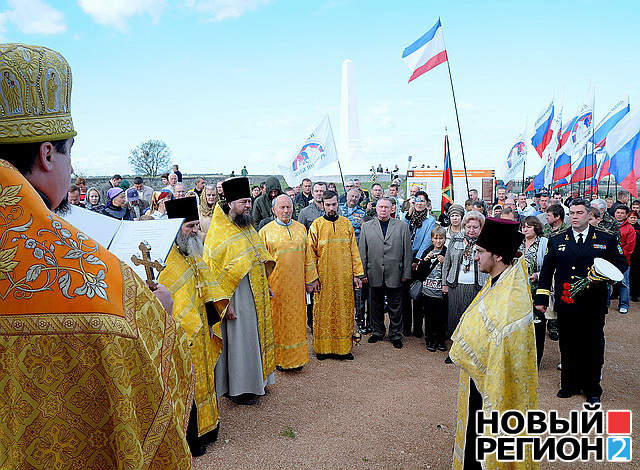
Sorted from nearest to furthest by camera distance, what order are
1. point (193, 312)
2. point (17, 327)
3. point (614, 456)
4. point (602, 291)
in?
1. point (17, 327)
2. point (193, 312)
3. point (614, 456)
4. point (602, 291)

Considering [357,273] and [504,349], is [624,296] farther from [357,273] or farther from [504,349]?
[504,349]

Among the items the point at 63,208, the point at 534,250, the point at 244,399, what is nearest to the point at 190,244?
the point at 244,399

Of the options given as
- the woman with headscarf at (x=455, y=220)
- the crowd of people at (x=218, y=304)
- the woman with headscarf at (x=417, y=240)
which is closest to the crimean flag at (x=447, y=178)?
the crowd of people at (x=218, y=304)

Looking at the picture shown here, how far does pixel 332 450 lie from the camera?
4168 mm

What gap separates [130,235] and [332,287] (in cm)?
482

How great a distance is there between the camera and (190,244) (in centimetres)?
396

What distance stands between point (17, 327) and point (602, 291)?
5.36 metres

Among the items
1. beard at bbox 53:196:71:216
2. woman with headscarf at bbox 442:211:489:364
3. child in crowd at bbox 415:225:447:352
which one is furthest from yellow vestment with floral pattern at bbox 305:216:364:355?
beard at bbox 53:196:71:216

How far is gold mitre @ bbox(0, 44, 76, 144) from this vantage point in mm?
1098

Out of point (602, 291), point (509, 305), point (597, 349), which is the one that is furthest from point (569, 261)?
point (509, 305)

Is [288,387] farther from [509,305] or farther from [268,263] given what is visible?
[509,305]

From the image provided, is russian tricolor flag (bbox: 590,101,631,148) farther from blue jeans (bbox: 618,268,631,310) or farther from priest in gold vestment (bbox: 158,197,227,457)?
priest in gold vestment (bbox: 158,197,227,457)

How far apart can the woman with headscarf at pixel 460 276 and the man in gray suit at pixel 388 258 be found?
2.46 feet

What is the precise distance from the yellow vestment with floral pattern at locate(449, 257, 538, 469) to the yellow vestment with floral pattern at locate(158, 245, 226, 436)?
6.79ft
